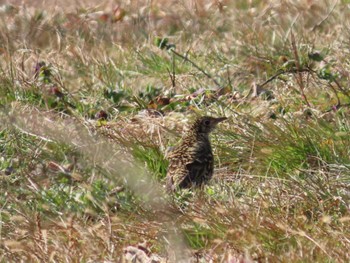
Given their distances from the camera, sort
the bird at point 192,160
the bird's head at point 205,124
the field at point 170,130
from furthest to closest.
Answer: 1. the bird's head at point 205,124
2. the bird at point 192,160
3. the field at point 170,130

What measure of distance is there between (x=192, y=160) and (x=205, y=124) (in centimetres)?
52

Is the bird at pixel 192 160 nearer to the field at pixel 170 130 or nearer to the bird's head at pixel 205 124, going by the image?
→ the bird's head at pixel 205 124

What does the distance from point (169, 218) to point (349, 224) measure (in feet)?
2.83

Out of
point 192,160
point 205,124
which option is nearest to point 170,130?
point 205,124

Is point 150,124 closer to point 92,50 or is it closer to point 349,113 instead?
point 349,113

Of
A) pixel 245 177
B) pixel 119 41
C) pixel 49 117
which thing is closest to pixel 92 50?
pixel 119 41

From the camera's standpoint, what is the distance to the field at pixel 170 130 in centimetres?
523

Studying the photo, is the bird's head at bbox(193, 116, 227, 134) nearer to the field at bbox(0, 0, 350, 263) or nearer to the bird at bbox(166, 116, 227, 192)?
the bird at bbox(166, 116, 227, 192)

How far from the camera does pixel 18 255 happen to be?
5.32m

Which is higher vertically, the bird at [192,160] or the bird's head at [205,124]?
the bird at [192,160]

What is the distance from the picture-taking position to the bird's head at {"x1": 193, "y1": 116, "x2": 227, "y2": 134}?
6.91m

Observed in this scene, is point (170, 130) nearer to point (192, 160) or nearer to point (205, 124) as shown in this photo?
point (205, 124)

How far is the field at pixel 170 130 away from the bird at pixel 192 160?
10cm


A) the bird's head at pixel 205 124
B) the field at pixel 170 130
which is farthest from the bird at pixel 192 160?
Result: the field at pixel 170 130
